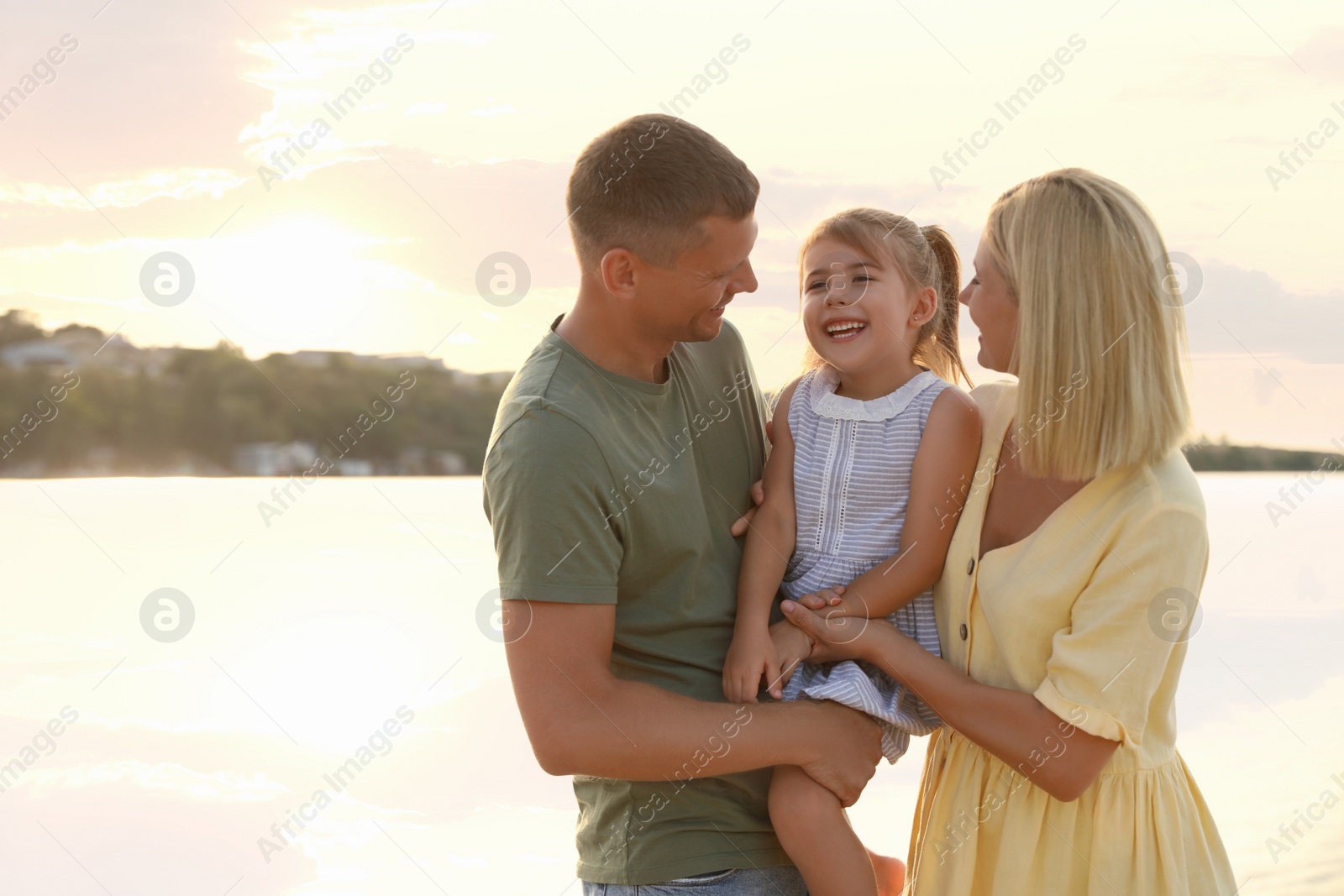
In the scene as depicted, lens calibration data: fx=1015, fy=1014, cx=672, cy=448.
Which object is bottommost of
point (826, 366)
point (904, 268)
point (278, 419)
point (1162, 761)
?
point (1162, 761)

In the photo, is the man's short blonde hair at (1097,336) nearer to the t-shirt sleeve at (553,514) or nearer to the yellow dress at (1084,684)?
the yellow dress at (1084,684)

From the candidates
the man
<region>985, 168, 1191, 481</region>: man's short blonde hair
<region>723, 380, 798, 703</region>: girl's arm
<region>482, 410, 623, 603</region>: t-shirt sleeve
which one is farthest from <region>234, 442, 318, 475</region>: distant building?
<region>985, 168, 1191, 481</region>: man's short blonde hair

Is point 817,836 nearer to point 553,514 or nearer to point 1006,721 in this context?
point 1006,721

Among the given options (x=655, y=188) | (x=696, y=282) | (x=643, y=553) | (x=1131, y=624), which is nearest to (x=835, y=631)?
(x=643, y=553)

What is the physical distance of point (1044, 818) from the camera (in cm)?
152

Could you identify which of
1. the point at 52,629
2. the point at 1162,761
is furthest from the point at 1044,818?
the point at 52,629

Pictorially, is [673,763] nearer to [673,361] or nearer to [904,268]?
[673,361]

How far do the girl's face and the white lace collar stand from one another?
0.21 feet

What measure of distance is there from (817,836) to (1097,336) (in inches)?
34.3

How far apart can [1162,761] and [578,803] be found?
945 mm

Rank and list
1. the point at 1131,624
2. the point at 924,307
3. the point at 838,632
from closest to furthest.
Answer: the point at 1131,624 < the point at 838,632 < the point at 924,307

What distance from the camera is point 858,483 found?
73.2 inches

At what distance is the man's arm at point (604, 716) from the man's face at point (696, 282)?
48cm

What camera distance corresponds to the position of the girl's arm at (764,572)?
1649 millimetres
